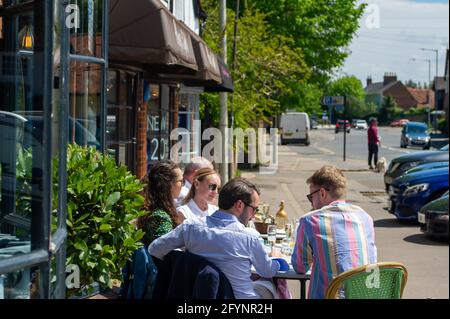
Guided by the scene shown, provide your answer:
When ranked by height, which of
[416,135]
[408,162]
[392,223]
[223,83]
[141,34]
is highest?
[141,34]

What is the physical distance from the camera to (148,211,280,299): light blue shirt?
15.9 ft

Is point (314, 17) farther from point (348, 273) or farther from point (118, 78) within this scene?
point (348, 273)

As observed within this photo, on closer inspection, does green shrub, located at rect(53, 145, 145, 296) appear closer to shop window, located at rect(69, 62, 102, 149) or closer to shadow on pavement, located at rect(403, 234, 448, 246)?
shop window, located at rect(69, 62, 102, 149)

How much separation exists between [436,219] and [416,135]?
37998mm

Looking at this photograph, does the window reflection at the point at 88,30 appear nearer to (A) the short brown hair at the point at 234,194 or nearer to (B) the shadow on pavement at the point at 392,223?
(A) the short brown hair at the point at 234,194

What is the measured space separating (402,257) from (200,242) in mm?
6235

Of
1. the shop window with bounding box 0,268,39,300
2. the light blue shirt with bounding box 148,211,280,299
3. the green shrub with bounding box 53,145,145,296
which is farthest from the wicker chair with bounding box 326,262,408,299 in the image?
the shop window with bounding box 0,268,39,300

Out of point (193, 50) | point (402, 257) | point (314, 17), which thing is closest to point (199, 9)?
point (193, 50)

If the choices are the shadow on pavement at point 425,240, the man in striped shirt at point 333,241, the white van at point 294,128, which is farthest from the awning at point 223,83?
the white van at point 294,128

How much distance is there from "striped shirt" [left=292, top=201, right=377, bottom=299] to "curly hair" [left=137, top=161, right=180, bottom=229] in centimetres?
106

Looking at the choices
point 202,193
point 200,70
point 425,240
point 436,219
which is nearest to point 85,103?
point 202,193

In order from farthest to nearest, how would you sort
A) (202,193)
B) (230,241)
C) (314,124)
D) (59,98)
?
(314,124), (202,193), (230,241), (59,98)

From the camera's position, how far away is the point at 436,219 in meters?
11.3

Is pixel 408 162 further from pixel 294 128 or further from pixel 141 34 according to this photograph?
pixel 294 128
